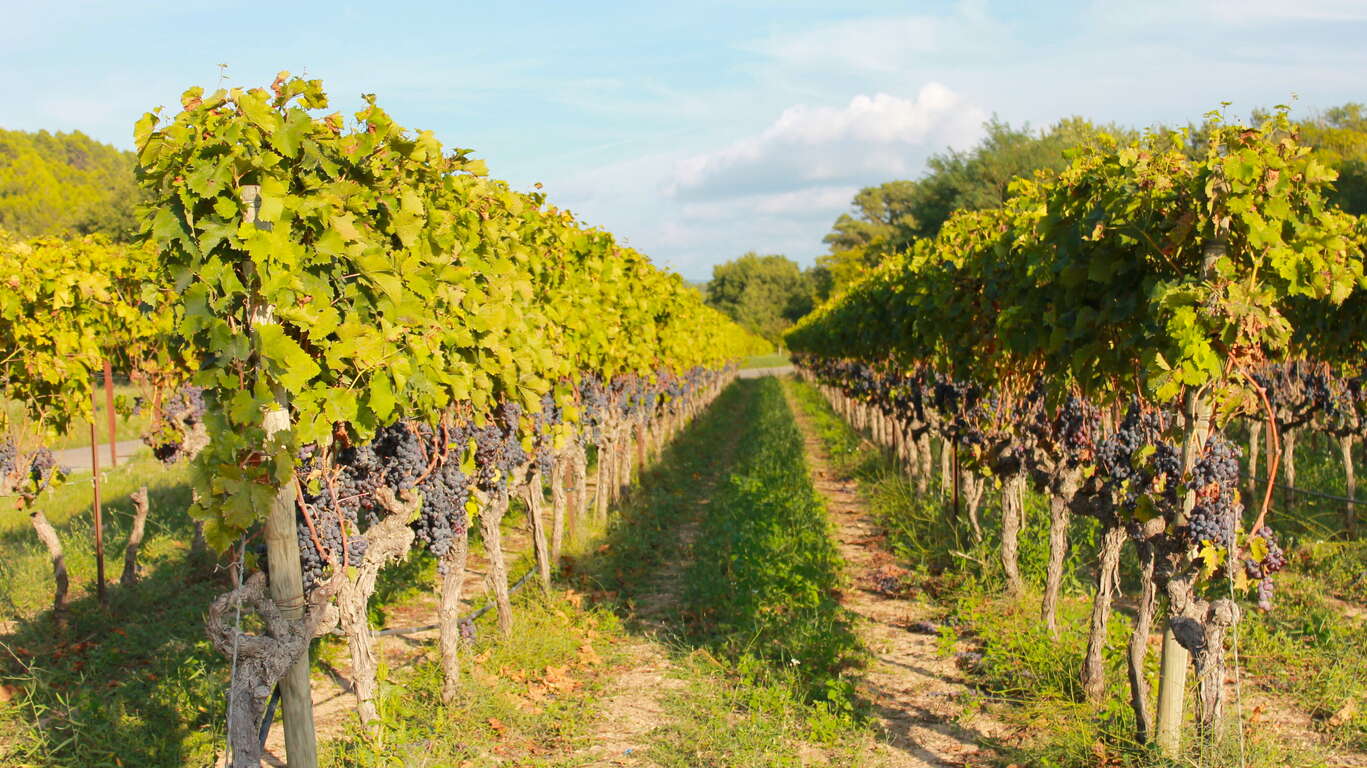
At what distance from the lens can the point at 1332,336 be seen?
8930 millimetres

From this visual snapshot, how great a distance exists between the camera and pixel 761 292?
322 feet

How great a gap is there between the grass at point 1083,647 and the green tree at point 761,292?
258ft

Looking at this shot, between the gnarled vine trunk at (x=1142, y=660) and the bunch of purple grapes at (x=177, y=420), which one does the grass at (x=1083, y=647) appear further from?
the bunch of purple grapes at (x=177, y=420)

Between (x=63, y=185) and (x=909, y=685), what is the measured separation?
69.7m

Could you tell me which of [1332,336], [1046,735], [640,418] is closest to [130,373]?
[640,418]

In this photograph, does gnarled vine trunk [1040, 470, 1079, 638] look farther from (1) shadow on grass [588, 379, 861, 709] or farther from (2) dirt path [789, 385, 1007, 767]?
(1) shadow on grass [588, 379, 861, 709]

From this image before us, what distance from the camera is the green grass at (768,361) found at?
286ft

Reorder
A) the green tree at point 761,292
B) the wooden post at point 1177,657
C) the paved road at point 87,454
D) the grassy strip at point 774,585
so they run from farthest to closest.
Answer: the green tree at point 761,292
the paved road at point 87,454
the grassy strip at point 774,585
the wooden post at point 1177,657

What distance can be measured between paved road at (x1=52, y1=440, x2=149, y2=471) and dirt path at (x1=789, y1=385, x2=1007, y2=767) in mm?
15954

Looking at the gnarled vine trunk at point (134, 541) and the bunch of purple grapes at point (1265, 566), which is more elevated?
the bunch of purple grapes at point (1265, 566)

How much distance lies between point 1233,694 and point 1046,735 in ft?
4.62

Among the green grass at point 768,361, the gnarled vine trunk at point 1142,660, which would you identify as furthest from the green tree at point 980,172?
the green grass at point 768,361

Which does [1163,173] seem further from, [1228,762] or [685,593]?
[685,593]

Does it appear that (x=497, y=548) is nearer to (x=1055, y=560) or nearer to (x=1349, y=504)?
(x=1055, y=560)
